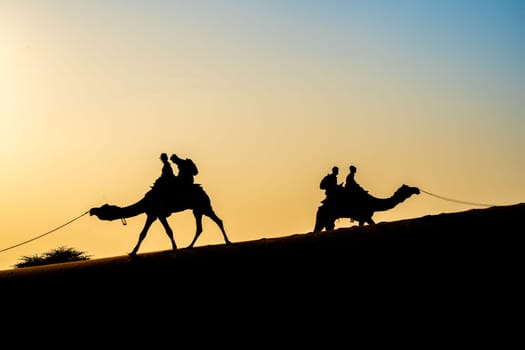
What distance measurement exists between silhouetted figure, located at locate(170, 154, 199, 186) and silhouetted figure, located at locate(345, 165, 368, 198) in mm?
5379

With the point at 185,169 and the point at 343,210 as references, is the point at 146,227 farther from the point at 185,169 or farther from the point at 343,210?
the point at 343,210

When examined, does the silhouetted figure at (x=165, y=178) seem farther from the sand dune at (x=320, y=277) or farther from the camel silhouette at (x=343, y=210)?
the camel silhouette at (x=343, y=210)

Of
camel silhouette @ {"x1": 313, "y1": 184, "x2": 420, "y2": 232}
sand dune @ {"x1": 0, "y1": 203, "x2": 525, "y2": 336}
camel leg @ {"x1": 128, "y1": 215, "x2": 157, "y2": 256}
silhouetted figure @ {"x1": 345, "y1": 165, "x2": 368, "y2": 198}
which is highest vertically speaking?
silhouetted figure @ {"x1": 345, "y1": 165, "x2": 368, "y2": 198}

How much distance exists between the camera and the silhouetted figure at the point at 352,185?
1839 cm

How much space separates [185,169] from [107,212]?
93.3 inches

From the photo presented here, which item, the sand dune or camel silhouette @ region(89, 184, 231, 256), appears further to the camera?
camel silhouette @ region(89, 184, 231, 256)

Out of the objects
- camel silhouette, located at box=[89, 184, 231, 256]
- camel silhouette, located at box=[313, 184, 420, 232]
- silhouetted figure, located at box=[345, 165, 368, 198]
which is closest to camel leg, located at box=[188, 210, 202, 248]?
camel silhouette, located at box=[89, 184, 231, 256]

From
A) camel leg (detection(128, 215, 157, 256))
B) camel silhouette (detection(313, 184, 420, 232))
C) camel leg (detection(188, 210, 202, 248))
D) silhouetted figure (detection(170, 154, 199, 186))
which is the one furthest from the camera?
camel silhouette (detection(313, 184, 420, 232))

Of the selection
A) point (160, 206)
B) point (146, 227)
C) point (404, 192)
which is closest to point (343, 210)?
point (404, 192)

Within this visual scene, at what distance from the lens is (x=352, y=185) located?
18469mm

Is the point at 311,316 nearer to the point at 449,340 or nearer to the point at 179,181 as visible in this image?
the point at 449,340

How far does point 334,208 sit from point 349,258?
8.18m

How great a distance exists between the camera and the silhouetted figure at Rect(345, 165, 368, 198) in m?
18.4

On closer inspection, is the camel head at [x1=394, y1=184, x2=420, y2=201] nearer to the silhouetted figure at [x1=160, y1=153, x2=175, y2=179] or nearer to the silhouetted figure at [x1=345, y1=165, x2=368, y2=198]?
Answer: the silhouetted figure at [x1=345, y1=165, x2=368, y2=198]
